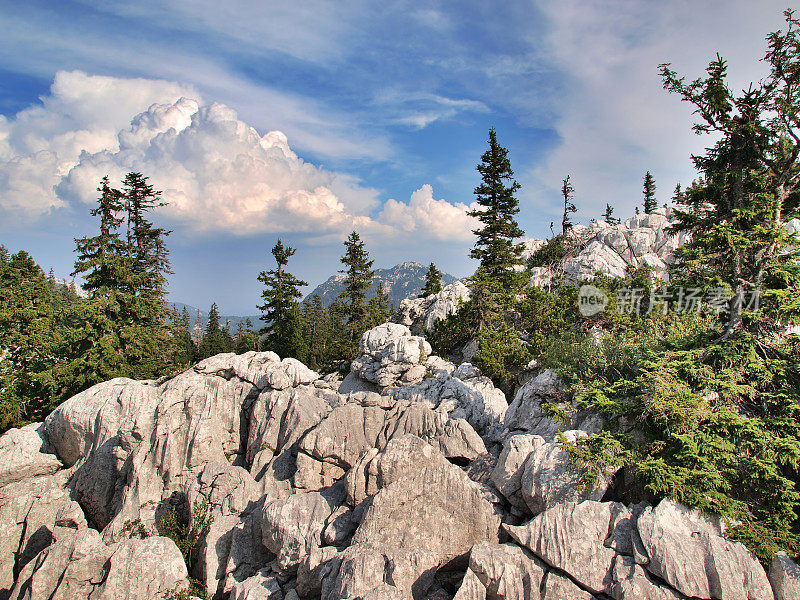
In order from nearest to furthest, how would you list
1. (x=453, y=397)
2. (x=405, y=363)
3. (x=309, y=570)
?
(x=309, y=570), (x=453, y=397), (x=405, y=363)

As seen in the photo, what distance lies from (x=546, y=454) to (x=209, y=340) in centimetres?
6945

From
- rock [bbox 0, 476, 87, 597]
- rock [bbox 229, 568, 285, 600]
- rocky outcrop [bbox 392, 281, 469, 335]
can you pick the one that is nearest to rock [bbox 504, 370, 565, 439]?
rock [bbox 229, 568, 285, 600]

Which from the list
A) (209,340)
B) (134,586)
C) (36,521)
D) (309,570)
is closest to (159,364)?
(36,521)

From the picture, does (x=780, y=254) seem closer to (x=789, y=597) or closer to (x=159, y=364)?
(x=789, y=597)

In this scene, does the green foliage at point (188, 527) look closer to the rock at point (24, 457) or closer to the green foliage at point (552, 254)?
the rock at point (24, 457)

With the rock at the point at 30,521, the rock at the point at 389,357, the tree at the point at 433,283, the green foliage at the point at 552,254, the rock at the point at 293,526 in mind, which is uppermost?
the green foliage at the point at 552,254

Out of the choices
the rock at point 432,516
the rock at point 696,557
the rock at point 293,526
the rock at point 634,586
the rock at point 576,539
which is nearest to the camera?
the rock at point 696,557

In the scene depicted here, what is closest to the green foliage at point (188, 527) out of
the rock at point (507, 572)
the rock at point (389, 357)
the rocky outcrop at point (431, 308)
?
the rock at point (507, 572)

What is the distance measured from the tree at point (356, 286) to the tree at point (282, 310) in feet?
16.8

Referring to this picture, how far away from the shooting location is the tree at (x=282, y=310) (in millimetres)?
38594

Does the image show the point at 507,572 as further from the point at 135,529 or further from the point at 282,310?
the point at 282,310

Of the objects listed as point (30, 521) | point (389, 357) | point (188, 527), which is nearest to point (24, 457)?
point (30, 521)

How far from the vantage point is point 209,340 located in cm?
7038

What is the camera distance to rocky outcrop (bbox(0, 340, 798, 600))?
33.2 feet
